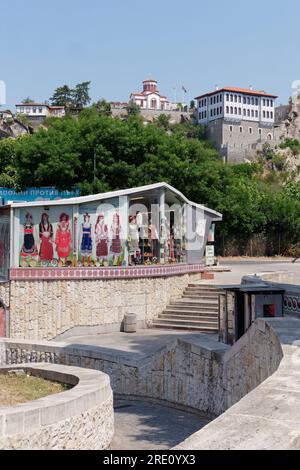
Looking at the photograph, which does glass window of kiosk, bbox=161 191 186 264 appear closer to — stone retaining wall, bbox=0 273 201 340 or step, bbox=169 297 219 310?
step, bbox=169 297 219 310

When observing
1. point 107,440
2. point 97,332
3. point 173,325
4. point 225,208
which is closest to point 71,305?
point 97,332

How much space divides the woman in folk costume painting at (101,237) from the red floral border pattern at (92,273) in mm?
543

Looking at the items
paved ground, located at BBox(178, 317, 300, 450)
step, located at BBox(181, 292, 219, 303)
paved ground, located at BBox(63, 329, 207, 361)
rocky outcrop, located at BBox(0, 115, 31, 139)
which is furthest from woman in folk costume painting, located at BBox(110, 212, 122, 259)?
rocky outcrop, located at BBox(0, 115, 31, 139)

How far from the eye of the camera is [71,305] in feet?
66.2

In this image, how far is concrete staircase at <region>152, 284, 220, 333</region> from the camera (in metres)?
19.8

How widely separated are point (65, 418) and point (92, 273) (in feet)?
38.5

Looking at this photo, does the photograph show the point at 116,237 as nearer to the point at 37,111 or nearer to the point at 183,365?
the point at 183,365

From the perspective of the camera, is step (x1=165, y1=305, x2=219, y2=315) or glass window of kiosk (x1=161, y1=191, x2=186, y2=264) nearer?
step (x1=165, y1=305, x2=219, y2=315)

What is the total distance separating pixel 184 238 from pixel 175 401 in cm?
1005

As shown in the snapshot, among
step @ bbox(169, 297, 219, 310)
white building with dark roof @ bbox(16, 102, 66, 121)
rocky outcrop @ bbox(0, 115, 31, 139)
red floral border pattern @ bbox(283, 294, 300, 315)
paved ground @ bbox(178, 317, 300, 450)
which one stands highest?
white building with dark roof @ bbox(16, 102, 66, 121)

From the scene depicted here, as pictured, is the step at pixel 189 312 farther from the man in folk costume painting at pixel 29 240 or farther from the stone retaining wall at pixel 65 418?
the stone retaining wall at pixel 65 418

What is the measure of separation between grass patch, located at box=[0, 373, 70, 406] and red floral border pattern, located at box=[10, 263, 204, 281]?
7.93 metres
